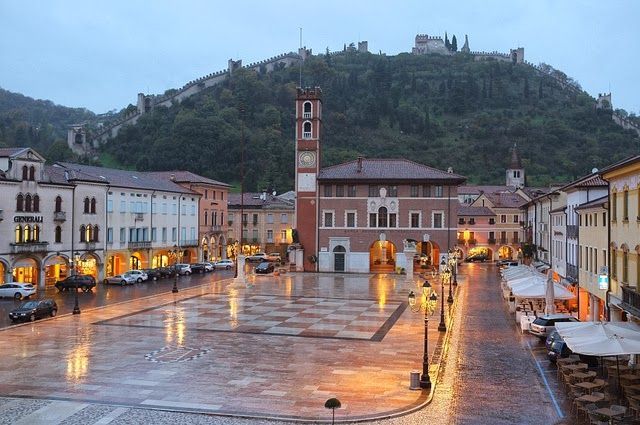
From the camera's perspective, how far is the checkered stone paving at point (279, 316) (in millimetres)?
29891

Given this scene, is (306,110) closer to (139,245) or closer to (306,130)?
(306,130)

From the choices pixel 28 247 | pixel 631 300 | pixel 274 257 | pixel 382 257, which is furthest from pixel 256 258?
pixel 631 300

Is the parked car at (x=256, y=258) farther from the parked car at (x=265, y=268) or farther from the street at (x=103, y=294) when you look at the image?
the street at (x=103, y=294)

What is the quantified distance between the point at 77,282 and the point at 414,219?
35.5 meters

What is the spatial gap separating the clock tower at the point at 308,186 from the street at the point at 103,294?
1166 centimetres

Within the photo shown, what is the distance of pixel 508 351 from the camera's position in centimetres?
2539

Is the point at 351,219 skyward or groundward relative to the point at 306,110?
groundward

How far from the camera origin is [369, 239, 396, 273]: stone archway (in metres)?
68.0

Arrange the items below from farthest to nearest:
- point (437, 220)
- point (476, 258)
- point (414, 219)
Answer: point (476, 258), point (414, 219), point (437, 220)

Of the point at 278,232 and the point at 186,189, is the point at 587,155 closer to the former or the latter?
the point at 278,232

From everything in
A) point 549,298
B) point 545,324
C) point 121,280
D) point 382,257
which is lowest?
point 121,280

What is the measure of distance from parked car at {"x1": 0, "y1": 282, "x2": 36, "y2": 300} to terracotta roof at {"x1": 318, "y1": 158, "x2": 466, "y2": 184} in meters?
33.5

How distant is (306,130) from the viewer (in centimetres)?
6875

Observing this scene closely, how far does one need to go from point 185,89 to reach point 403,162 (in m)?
127
